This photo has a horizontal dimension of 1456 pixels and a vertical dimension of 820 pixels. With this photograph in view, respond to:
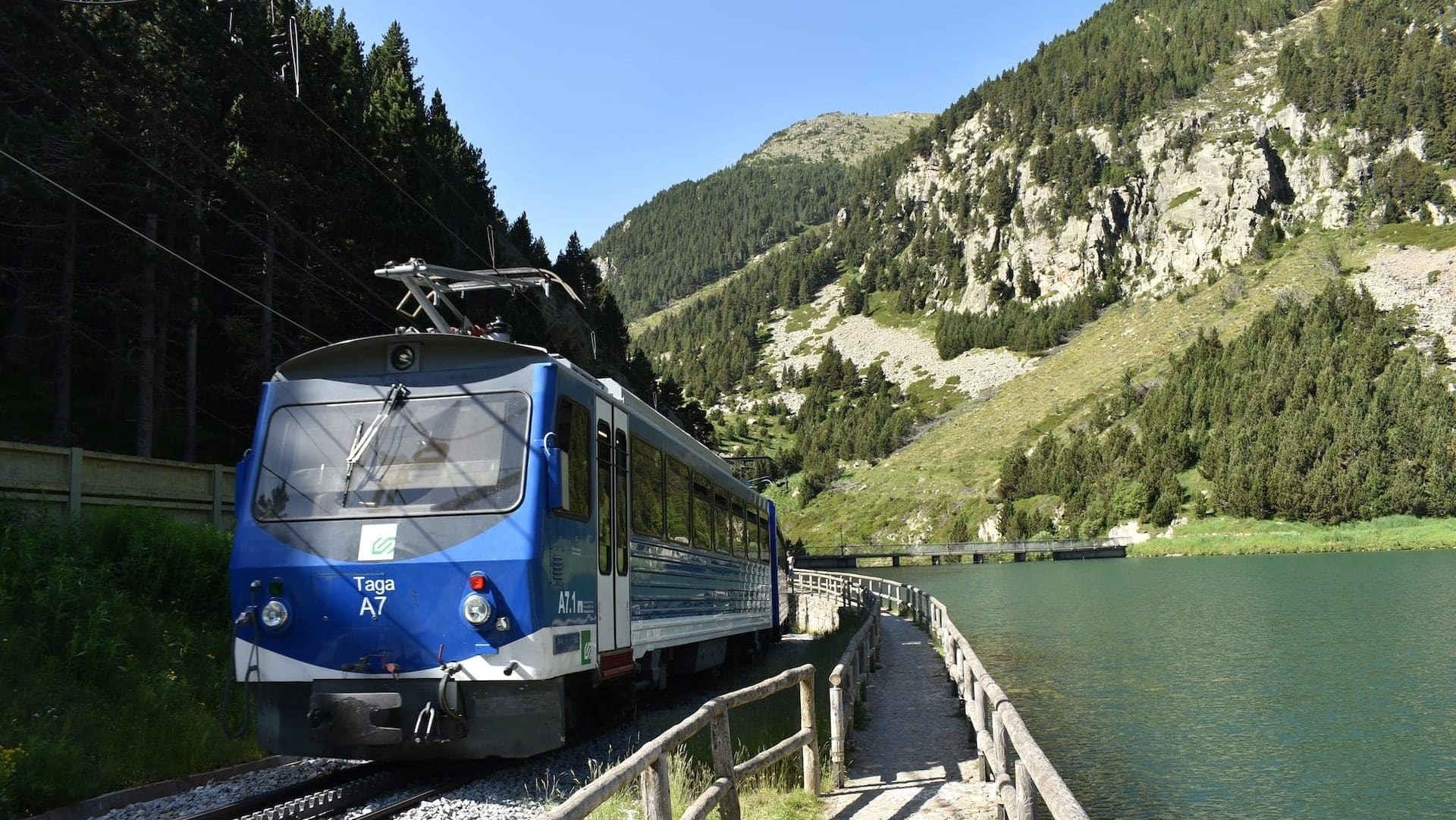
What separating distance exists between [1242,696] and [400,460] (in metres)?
20.8

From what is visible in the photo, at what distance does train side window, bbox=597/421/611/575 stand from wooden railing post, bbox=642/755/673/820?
180 inches

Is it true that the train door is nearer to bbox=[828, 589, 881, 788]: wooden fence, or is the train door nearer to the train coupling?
the train coupling

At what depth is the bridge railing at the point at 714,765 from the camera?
15.2ft

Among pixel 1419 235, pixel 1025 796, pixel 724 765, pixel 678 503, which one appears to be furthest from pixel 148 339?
pixel 1419 235

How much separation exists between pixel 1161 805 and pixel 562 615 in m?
10.2

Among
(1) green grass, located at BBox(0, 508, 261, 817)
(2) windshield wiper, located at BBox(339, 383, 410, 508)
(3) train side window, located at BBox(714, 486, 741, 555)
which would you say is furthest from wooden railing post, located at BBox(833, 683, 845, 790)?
(3) train side window, located at BBox(714, 486, 741, 555)

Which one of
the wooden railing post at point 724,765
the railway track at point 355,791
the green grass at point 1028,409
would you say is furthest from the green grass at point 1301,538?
the wooden railing post at point 724,765

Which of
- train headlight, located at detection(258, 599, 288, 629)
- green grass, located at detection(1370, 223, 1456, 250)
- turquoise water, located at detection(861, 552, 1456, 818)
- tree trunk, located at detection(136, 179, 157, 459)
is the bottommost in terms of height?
turquoise water, located at detection(861, 552, 1456, 818)

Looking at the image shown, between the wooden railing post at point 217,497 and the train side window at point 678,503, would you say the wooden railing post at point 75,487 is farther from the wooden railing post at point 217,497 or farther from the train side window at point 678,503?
the train side window at point 678,503

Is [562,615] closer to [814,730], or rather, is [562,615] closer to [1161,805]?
[814,730]

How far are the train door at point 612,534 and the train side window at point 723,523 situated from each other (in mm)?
5297

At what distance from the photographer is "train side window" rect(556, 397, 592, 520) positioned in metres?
9.59

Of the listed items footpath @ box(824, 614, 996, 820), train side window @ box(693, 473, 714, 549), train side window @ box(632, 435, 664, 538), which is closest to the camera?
footpath @ box(824, 614, 996, 820)

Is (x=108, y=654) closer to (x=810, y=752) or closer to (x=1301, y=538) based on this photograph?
(x=810, y=752)
